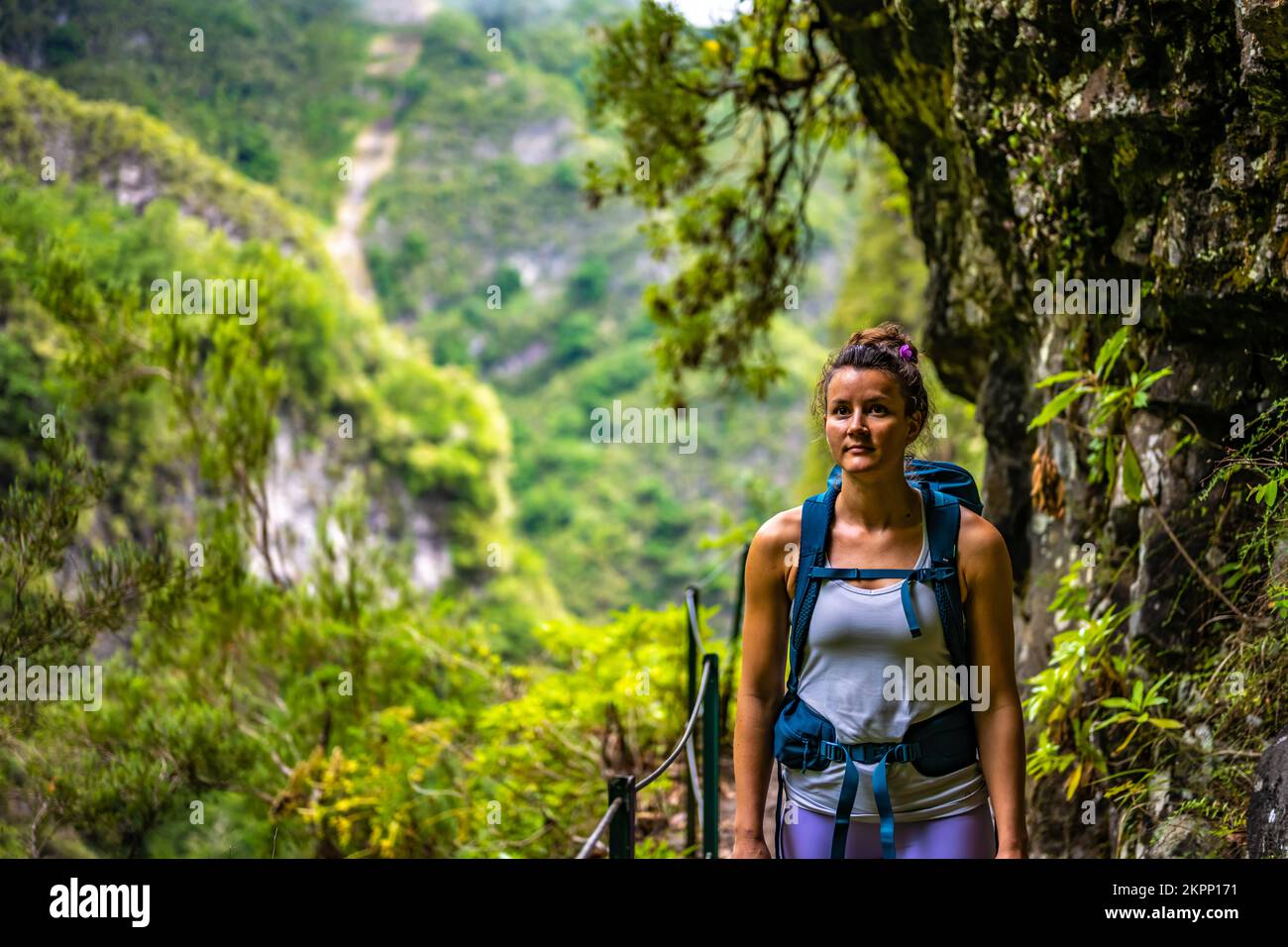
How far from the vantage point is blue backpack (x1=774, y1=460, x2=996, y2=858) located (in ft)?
6.47

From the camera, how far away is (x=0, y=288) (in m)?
19.2

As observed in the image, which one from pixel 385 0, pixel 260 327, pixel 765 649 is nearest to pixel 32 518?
pixel 260 327

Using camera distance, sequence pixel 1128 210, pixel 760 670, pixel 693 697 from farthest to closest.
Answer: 1. pixel 693 697
2. pixel 1128 210
3. pixel 760 670

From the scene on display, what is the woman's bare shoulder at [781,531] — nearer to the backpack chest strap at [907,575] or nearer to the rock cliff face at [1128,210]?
the backpack chest strap at [907,575]

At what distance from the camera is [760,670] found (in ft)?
6.88

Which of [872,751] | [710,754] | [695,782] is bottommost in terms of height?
[695,782]

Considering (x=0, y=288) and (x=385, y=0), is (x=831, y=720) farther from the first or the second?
(x=385, y=0)

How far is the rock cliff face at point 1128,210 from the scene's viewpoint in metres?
3.09

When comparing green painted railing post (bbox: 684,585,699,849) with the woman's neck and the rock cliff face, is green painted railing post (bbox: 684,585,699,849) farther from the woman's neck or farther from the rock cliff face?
the woman's neck

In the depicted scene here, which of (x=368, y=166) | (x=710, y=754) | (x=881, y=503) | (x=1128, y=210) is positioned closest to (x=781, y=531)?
(x=881, y=503)

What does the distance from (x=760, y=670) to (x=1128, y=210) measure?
7.77ft

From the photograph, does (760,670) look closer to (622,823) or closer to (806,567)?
(806,567)

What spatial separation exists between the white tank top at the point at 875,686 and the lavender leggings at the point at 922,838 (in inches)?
0.5

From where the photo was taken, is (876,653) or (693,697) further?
(693,697)
